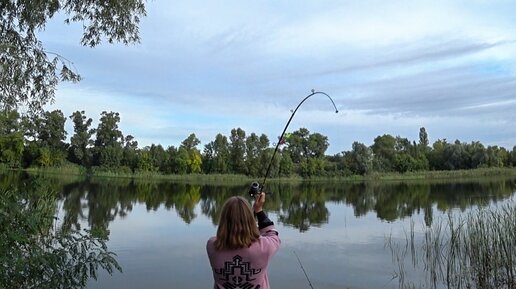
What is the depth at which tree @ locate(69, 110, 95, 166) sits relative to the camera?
57994 millimetres

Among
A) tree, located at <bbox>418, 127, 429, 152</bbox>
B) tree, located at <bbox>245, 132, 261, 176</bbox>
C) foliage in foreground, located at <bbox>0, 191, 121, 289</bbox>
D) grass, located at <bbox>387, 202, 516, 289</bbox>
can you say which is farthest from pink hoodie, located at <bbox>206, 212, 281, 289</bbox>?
tree, located at <bbox>418, 127, 429, 152</bbox>

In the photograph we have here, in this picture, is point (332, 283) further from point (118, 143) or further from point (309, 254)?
point (118, 143)

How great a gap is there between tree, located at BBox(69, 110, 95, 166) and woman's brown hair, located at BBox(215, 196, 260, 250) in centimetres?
5903

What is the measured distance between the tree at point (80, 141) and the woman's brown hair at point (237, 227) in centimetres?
5903

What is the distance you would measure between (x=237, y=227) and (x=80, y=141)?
59605 mm

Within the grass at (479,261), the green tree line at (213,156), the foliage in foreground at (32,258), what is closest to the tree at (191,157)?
the green tree line at (213,156)

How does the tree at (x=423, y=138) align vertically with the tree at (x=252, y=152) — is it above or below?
above

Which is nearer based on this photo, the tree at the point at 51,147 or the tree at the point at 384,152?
the tree at the point at 51,147

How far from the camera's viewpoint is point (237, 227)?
2496 millimetres

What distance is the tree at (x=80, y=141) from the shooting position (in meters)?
58.0

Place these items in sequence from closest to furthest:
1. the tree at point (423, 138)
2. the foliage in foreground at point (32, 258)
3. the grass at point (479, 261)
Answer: the foliage in foreground at point (32, 258)
the grass at point (479, 261)
the tree at point (423, 138)

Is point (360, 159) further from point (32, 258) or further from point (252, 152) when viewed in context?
point (32, 258)

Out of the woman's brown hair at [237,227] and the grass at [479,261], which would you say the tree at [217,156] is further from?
the woman's brown hair at [237,227]

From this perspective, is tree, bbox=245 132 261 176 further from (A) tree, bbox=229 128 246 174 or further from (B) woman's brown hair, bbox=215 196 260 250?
(B) woman's brown hair, bbox=215 196 260 250
